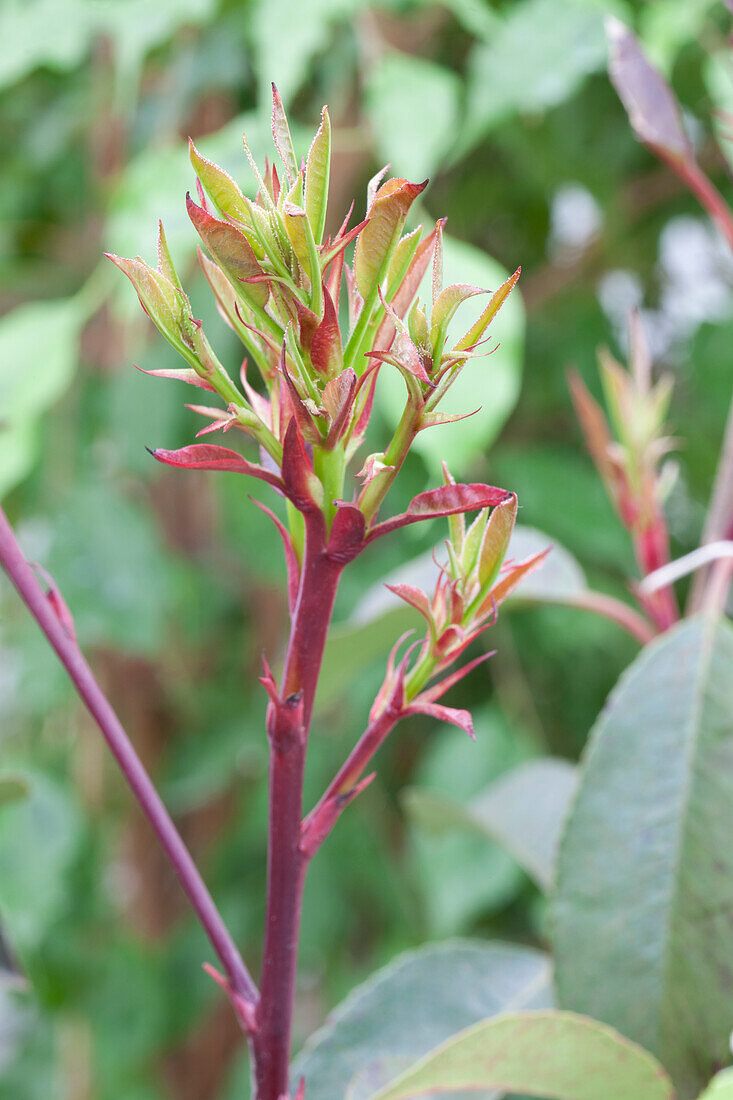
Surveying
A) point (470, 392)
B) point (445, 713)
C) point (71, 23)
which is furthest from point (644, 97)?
point (71, 23)

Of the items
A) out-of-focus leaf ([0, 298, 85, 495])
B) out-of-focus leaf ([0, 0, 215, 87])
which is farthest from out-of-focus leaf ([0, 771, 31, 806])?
out-of-focus leaf ([0, 0, 215, 87])

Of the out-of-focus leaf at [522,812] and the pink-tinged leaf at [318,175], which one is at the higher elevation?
the pink-tinged leaf at [318,175]

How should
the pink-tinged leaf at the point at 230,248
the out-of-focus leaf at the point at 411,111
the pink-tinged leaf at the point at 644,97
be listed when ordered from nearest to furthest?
1. the pink-tinged leaf at the point at 230,248
2. the pink-tinged leaf at the point at 644,97
3. the out-of-focus leaf at the point at 411,111

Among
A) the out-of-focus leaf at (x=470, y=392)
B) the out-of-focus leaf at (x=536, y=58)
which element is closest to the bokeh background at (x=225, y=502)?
the out-of-focus leaf at (x=536, y=58)

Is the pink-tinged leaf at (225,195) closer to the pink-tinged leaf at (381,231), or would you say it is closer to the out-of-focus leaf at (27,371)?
the pink-tinged leaf at (381,231)

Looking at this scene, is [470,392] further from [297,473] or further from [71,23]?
[71,23]

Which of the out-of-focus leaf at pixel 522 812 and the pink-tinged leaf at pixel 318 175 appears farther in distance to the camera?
the out-of-focus leaf at pixel 522 812

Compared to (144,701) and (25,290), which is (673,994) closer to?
(144,701)
